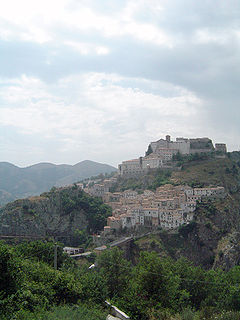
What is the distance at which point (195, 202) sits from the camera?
50.5 meters

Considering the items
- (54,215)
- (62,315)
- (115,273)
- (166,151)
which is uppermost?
(166,151)

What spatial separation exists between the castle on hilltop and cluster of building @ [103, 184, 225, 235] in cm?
1529

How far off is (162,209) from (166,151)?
26.8m

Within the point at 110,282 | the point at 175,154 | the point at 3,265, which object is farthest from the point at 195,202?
the point at 3,265

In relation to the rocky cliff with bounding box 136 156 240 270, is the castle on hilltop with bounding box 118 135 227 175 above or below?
above

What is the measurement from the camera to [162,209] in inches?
1975

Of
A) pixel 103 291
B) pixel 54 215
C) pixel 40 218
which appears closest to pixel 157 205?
pixel 54 215

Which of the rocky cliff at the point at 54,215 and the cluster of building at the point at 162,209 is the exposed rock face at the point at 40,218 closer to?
the rocky cliff at the point at 54,215

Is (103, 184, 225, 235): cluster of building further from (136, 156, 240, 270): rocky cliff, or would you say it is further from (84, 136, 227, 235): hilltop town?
(136, 156, 240, 270): rocky cliff

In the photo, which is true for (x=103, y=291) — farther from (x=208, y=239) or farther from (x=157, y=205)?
(x=157, y=205)

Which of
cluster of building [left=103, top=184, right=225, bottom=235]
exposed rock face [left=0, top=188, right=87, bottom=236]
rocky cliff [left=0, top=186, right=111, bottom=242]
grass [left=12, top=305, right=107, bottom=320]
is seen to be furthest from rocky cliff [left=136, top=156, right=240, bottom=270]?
grass [left=12, top=305, right=107, bottom=320]

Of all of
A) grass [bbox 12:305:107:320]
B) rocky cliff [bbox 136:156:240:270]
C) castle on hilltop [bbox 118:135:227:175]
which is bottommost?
rocky cliff [bbox 136:156:240:270]

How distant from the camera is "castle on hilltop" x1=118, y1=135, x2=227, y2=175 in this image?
72.2m

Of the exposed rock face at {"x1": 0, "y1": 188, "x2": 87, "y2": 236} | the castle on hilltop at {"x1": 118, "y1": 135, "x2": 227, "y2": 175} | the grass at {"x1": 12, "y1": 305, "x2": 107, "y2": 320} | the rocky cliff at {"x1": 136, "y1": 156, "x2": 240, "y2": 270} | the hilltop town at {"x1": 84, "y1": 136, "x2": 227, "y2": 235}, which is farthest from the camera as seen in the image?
the castle on hilltop at {"x1": 118, "y1": 135, "x2": 227, "y2": 175}
